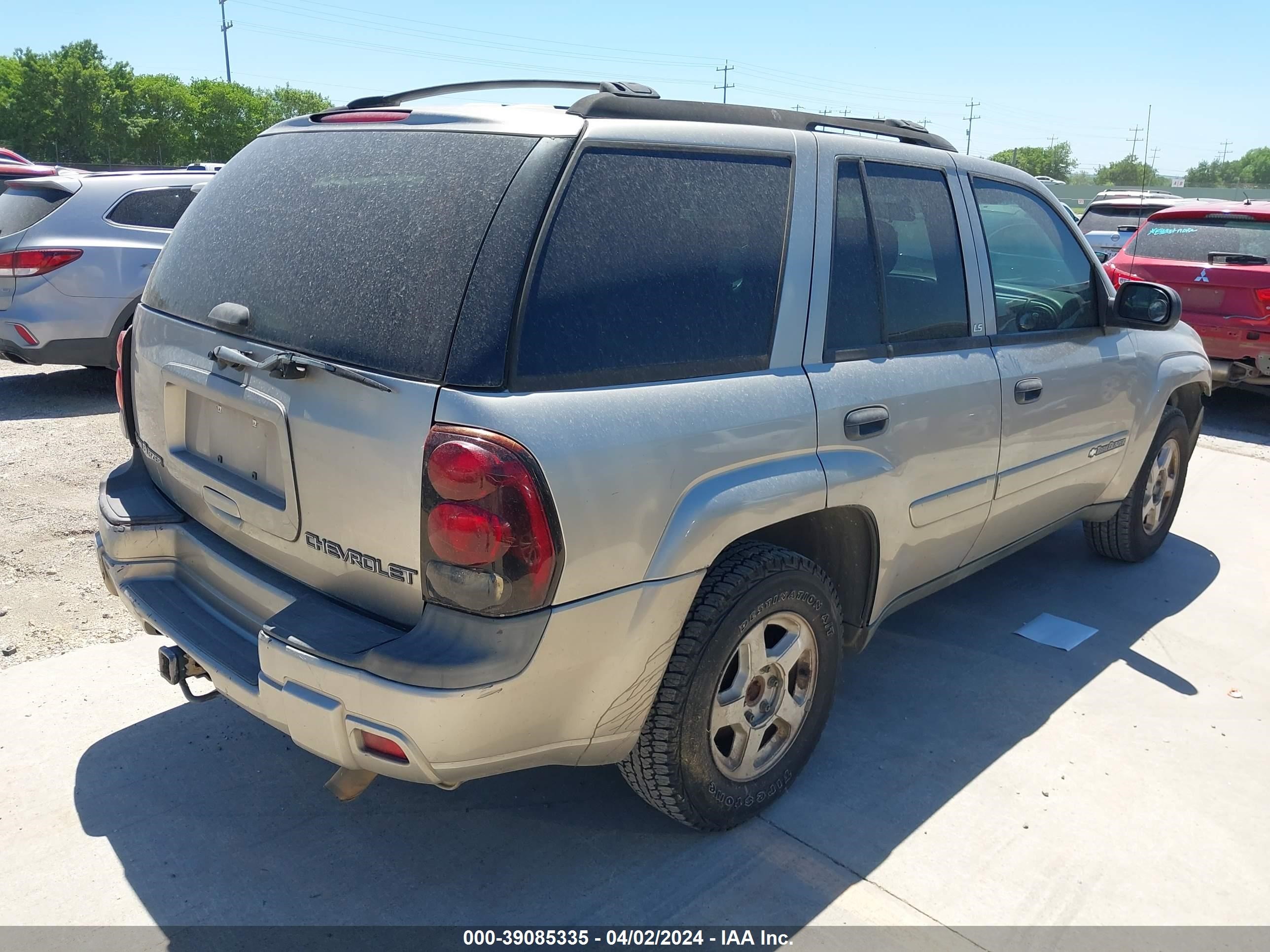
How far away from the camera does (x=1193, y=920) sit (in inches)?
106

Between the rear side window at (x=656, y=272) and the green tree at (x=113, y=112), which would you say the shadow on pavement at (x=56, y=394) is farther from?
the green tree at (x=113, y=112)

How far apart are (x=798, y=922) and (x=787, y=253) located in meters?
1.82

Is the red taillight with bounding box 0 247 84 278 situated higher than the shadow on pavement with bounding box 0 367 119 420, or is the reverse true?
the red taillight with bounding box 0 247 84 278

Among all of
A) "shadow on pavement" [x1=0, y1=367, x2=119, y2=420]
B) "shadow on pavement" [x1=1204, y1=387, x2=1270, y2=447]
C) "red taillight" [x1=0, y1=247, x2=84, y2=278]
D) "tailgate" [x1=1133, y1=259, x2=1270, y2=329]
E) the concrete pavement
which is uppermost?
"red taillight" [x1=0, y1=247, x2=84, y2=278]

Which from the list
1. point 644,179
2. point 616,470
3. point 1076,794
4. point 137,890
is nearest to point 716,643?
point 616,470

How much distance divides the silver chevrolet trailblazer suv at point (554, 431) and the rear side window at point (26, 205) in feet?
17.9

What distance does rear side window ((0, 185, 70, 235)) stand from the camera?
7.60 metres

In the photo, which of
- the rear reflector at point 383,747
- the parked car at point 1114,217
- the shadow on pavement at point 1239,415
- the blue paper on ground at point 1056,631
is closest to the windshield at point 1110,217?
the parked car at point 1114,217

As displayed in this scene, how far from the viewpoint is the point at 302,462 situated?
2.42 metres

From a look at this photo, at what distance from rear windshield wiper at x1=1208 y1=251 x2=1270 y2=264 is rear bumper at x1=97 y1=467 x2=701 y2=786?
7.78 meters

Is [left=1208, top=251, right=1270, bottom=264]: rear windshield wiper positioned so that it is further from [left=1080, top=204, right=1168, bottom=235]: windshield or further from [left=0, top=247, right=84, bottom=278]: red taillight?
[left=0, top=247, right=84, bottom=278]: red taillight

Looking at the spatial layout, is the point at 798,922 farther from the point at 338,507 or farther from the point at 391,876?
the point at 338,507

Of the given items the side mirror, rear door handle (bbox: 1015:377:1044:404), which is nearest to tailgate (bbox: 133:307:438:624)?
rear door handle (bbox: 1015:377:1044:404)

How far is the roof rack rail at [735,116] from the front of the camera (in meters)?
2.62
